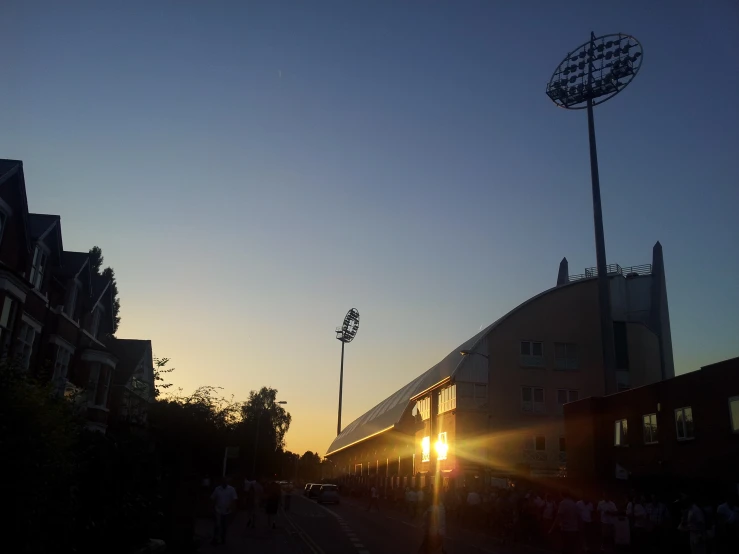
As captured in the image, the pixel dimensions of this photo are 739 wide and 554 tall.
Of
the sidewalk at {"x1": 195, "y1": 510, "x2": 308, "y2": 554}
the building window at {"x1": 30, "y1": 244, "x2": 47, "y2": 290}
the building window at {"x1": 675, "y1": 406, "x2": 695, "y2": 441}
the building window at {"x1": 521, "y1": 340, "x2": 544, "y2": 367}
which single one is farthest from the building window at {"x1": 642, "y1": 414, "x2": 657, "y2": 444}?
the building window at {"x1": 30, "y1": 244, "x2": 47, "y2": 290}

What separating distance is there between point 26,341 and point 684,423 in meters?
27.1

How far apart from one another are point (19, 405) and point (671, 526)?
768 inches

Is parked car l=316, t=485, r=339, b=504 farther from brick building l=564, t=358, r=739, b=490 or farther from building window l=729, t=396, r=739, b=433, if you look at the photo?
building window l=729, t=396, r=739, b=433

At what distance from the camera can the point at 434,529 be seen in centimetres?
1491

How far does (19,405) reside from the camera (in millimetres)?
9133

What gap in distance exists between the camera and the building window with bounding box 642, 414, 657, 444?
32688 mm

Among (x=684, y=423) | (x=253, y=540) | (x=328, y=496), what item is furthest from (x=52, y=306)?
(x=328, y=496)

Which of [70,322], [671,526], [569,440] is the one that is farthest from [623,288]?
[70,322]

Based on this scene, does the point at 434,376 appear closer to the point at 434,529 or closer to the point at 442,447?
the point at 442,447

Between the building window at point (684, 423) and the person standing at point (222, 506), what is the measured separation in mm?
20534

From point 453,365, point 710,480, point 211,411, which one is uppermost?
point 453,365

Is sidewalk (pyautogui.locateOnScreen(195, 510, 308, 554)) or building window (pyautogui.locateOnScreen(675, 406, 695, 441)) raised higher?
building window (pyautogui.locateOnScreen(675, 406, 695, 441))

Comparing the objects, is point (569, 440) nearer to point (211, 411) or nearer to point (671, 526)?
point (671, 526)

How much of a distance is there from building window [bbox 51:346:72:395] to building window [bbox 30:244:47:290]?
10.6 ft
